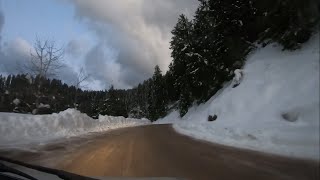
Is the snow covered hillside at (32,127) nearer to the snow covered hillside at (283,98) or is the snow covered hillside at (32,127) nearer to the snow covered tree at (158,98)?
the snow covered hillside at (283,98)

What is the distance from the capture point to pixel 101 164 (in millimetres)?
9594

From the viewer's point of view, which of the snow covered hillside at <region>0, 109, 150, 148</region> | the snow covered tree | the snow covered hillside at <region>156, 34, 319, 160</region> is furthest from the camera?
the snow covered tree

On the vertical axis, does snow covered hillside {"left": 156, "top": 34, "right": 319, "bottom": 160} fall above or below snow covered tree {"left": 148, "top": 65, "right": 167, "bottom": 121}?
below

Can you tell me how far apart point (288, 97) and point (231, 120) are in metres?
0.64

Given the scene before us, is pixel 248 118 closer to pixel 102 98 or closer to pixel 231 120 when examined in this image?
pixel 231 120

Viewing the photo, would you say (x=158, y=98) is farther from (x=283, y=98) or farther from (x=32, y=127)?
(x=283, y=98)

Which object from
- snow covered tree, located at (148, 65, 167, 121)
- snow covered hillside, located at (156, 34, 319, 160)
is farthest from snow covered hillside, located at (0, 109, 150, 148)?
snow covered tree, located at (148, 65, 167, 121)

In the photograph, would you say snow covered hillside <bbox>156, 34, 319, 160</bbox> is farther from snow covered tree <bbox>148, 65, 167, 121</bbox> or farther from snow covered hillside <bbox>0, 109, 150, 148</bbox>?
snow covered tree <bbox>148, 65, 167, 121</bbox>

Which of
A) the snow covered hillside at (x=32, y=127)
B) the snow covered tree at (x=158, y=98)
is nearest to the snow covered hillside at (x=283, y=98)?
the snow covered hillside at (x=32, y=127)

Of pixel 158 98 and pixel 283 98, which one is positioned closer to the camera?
pixel 283 98

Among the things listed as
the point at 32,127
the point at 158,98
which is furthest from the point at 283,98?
the point at 158,98

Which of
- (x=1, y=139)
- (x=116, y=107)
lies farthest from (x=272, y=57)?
(x=116, y=107)

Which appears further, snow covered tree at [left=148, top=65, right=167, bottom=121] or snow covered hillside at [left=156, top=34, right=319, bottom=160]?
snow covered tree at [left=148, top=65, right=167, bottom=121]

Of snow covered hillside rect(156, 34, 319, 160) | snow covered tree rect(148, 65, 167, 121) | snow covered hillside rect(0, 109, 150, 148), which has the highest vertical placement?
snow covered tree rect(148, 65, 167, 121)
